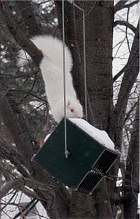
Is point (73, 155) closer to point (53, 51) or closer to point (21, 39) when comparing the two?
point (53, 51)

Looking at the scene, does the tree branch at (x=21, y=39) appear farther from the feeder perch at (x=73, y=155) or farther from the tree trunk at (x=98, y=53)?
the tree trunk at (x=98, y=53)

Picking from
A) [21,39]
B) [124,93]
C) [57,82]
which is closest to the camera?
[57,82]

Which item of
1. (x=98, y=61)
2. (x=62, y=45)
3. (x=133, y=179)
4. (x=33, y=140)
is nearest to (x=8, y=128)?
(x=33, y=140)

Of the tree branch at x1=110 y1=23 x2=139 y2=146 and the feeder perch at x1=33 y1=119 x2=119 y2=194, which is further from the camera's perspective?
the tree branch at x1=110 y1=23 x2=139 y2=146

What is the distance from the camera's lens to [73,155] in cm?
154

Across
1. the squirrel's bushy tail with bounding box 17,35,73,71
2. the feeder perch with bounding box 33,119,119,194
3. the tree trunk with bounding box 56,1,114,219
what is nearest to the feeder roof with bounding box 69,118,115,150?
the feeder perch with bounding box 33,119,119,194

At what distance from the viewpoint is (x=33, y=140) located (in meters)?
2.55

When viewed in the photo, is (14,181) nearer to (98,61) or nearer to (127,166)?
(98,61)

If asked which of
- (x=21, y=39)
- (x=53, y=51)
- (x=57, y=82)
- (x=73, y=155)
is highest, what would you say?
(x=21, y=39)

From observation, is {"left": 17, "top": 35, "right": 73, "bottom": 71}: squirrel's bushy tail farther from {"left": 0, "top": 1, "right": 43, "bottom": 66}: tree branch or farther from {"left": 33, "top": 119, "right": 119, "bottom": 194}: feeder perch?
{"left": 33, "top": 119, "right": 119, "bottom": 194}: feeder perch

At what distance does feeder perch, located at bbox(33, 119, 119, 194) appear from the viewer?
1.52m

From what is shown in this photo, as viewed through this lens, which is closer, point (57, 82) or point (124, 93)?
point (57, 82)

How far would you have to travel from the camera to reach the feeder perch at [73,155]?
152 cm

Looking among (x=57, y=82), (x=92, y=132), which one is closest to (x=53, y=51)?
(x=57, y=82)
